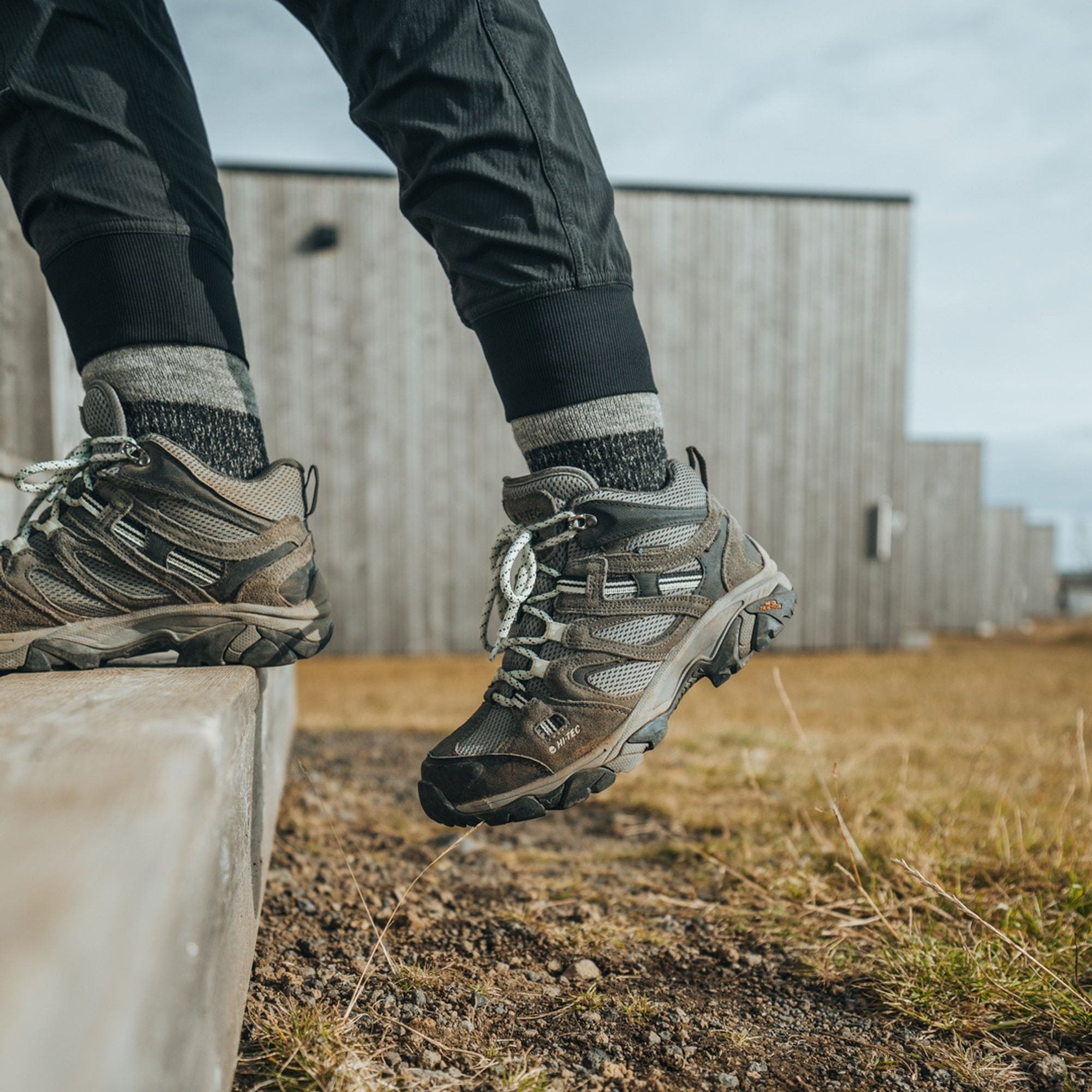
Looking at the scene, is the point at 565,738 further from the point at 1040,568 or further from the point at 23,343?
the point at 1040,568

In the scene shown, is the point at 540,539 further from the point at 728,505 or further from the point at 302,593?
the point at 728,505

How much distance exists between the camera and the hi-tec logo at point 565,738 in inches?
39.9

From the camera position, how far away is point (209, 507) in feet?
3.51

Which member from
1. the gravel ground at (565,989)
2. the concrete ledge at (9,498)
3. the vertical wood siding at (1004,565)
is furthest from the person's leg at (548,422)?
the vertical wood siding at (1004,565)

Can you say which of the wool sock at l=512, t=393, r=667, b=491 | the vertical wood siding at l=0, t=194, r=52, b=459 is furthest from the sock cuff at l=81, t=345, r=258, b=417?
the vertical wood siding at l=0, t=194, r=52, b=459

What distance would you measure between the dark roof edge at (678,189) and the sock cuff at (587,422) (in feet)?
23.2

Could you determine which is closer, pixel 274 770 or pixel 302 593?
pixel 302 593

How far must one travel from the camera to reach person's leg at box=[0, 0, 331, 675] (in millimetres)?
1039

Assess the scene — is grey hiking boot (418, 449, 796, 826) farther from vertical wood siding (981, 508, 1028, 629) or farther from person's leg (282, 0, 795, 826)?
vertical wood siding (981, 508, 1028, 629)

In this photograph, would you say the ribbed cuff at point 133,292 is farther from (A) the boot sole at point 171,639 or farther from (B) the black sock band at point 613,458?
(B) the black sock band at point 613,458

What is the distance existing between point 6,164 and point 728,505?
7.29 m

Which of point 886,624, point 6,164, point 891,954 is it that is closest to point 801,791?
point 891,954

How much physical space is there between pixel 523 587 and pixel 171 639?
44 cm

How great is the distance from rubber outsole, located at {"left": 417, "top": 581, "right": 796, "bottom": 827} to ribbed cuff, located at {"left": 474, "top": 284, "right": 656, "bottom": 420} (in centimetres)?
36
